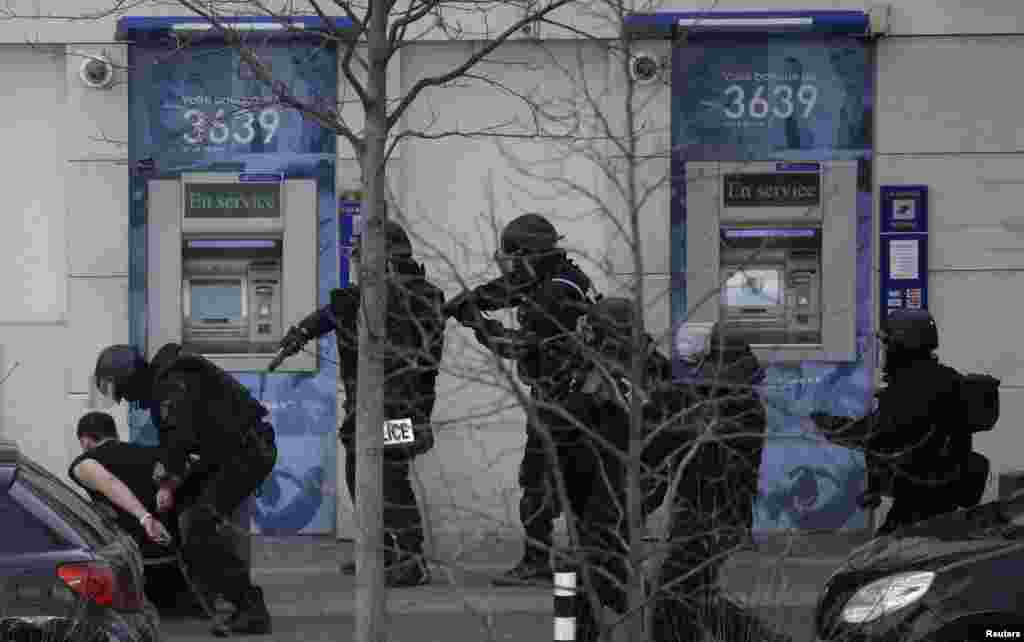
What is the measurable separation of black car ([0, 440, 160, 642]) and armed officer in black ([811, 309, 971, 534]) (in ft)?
12.6

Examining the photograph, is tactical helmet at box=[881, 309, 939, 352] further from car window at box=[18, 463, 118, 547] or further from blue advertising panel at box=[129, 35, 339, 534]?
blue advertising panel at box=[129, 35, 339, 534]

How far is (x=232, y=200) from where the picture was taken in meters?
13.2

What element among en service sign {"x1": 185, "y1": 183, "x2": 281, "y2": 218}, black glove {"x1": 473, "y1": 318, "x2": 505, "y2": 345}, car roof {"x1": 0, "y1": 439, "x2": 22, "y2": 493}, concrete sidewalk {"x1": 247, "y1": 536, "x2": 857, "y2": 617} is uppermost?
en service sign {"x1": 185, "y1": 183, "x2": 281, "y2": 218}

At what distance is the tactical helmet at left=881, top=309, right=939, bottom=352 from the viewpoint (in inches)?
383

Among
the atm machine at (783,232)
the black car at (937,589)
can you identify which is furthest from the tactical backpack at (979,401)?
the atm machine at (783,232)

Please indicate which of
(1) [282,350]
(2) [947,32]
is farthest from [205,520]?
(2) [947,32]

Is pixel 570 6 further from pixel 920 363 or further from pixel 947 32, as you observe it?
pixel 920 363

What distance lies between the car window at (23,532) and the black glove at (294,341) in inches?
138

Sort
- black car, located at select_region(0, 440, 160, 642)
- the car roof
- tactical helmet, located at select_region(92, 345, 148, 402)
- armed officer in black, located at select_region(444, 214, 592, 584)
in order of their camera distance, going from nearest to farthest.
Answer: black car, located at select_region(0, 440, 160, 642) → the car roof → armed officer in black, located at select_region(444, 214, 592, 584) → tactical helmet, located at select_region(92, 345, 148, 402)

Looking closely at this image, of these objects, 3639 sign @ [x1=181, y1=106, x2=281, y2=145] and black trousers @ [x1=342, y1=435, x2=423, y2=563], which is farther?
3639 sign @ [x1=181, y1=106, x2=281, y2=145]

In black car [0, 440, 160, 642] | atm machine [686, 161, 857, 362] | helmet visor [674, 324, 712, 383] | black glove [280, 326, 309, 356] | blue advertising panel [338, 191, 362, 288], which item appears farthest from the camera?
atm machine [686, 161, 857, 362]

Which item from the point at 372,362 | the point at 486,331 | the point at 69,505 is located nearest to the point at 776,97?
the point at 372,362

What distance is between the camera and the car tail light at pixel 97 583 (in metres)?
7.13

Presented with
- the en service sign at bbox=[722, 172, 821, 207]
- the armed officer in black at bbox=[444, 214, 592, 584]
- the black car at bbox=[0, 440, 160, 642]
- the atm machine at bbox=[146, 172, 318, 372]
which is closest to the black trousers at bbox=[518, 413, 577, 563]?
the armed officer in black at bbox=[444, 214, 592, 584]
